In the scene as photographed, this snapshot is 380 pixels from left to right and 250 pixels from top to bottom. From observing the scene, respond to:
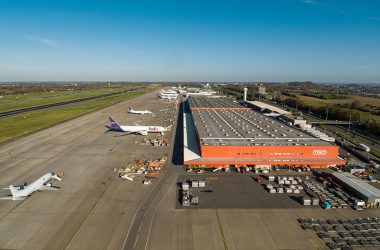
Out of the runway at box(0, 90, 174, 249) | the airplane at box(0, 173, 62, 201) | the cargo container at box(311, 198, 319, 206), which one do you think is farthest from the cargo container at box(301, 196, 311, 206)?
the airplane at box(0, 173, 62, 201)

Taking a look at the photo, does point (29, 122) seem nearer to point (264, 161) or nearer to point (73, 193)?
point (73, 193)

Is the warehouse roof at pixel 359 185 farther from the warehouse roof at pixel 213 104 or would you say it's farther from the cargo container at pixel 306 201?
the warehouse roof at pixel 213 104

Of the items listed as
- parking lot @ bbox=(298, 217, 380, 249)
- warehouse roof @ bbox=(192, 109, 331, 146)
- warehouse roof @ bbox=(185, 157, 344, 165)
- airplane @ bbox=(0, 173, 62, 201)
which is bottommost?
parking lot @ bbox=(298, 217, 380, 249)

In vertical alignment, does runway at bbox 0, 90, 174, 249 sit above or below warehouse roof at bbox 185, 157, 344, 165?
below

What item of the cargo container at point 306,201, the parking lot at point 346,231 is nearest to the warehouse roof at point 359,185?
the parking lot at point 346,231

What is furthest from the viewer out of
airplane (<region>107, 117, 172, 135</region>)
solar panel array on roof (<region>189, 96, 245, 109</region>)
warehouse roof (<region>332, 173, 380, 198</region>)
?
solar panel array on roof (<region>189, 96, 245, 109</region>)

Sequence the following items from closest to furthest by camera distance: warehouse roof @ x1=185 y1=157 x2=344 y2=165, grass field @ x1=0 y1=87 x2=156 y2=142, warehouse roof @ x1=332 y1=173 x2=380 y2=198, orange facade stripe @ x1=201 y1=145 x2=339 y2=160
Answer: warehouse roof @ x1=332 y1=173 x2=380 y2=198
warehouse roof @ x1=185 y1=157 x2=344 y2=165
orange facade stripe @ x1=201 y1=145 x2=339 y2=160
grass field @ x1=0 y1=87 x2=156 y2=142

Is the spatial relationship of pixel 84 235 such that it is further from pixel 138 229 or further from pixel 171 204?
pixel 171 204

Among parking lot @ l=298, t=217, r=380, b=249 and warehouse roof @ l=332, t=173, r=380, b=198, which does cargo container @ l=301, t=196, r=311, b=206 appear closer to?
parking lot @ l=298, t=217, r=380, b=249
